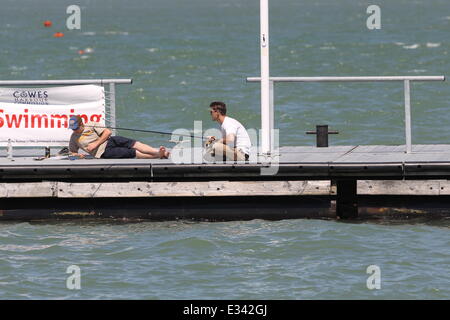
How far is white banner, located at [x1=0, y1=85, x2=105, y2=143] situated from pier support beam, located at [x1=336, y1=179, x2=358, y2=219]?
3827mm

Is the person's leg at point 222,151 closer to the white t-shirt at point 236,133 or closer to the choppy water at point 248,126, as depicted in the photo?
the white t-shirt at point 236,133

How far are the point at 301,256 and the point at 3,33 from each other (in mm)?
91305

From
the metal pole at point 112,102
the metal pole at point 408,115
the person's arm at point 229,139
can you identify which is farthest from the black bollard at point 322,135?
the metal pole at point 112,102

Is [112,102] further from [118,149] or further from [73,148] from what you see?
[73,148]

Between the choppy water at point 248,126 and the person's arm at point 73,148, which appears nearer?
the choppy water at point 248,126

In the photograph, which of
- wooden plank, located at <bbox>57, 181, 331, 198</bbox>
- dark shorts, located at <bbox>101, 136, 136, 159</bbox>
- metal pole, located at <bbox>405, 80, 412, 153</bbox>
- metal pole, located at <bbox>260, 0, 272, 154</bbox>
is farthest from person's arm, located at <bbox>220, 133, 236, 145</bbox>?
metal pole, located at <bbox>405, 80, 412, 153</bbox>

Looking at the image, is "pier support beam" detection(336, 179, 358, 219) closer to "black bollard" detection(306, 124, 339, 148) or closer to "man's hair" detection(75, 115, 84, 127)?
"black bollard" detection(306, 124, 339, 148)

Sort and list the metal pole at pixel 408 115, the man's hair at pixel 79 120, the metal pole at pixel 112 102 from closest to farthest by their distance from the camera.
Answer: the metal pole at pixel 408 115, the man's hair at pixel 79 120, the metal pole at pixel 112 102

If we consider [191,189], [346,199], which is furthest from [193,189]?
[346,199]

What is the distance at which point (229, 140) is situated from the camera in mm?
17781

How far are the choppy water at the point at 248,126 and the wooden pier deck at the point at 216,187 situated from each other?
9.0 inches

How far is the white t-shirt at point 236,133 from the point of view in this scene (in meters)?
17.8

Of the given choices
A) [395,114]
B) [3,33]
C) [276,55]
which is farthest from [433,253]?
[3,33]

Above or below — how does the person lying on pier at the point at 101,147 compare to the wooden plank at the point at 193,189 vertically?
above
